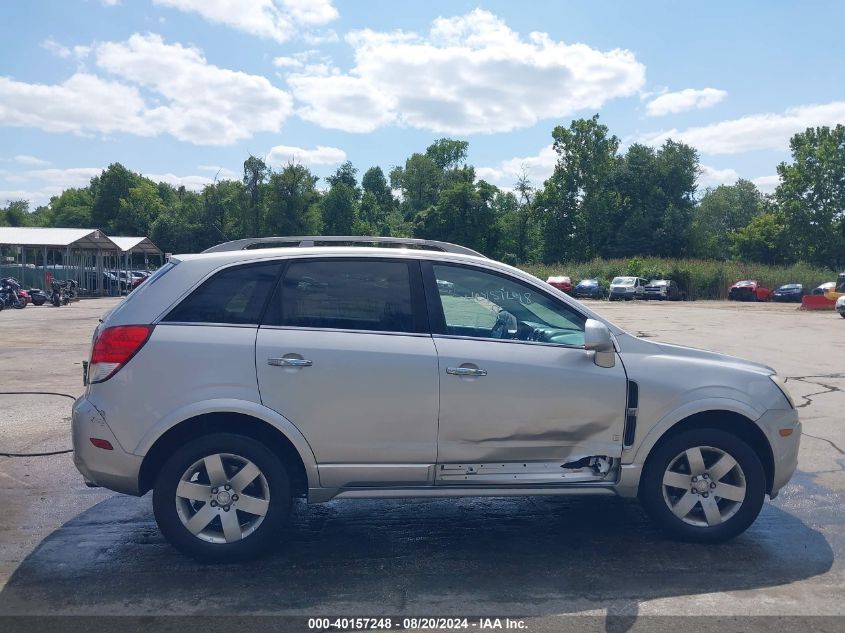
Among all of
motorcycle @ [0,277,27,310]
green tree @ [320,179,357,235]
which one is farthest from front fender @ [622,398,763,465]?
green tree @ [320,179,357,235]

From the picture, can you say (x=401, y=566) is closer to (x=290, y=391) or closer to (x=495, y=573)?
(x=495, y=573)

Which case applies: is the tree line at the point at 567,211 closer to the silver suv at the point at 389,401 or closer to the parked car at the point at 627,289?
the parked car at the point at 627,289

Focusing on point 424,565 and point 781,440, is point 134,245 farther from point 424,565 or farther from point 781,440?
point 781,440

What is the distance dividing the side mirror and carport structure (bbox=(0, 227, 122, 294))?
38.2 meters

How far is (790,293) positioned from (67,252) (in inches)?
1915

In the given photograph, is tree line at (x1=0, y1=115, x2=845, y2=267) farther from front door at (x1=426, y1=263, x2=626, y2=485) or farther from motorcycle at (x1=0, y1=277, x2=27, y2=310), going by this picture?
→ front door at (x1=426, y1=263, x2=626, y2=485)

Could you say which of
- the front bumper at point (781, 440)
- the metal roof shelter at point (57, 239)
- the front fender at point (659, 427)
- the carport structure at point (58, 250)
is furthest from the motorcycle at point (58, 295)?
the front bumper at point (781, 440)

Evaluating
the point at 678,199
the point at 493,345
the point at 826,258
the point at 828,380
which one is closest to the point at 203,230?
the point at 678,199

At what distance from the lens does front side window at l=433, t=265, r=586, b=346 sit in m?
4.76

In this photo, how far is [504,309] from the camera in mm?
4887

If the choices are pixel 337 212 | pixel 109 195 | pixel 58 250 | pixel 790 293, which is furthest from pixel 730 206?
pixel 58 250

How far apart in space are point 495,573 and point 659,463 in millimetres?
1278

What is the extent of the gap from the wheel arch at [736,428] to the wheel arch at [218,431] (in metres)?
2.28

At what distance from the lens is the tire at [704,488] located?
4.72 metres
